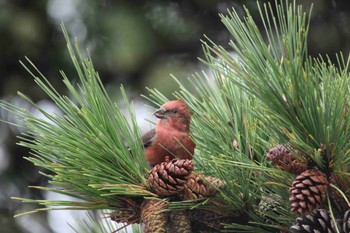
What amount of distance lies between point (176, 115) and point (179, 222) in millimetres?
304

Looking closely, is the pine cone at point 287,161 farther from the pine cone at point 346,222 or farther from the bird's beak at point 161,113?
the bird's beak at point 161,113

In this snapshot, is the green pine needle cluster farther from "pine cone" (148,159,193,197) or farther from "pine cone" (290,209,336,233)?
"pine cone" (290,209,336,233)

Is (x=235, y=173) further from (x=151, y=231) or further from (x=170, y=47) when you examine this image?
(x=170, y=47)

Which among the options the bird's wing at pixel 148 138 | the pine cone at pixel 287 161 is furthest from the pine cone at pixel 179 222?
the bird's wing at pixel 148 138

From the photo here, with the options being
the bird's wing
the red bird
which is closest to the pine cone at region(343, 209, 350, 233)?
the red bird

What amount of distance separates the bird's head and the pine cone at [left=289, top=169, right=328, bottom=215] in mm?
381

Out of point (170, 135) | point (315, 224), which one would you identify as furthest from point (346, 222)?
point (170, 135)

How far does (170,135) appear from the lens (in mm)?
1503

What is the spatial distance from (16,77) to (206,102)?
11.3 ft

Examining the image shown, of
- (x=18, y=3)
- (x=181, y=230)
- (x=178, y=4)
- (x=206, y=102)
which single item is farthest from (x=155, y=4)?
(x=181, y=230)

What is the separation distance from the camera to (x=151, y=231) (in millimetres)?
1186

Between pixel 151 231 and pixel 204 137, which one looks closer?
pixel 151 231

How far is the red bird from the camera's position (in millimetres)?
1406

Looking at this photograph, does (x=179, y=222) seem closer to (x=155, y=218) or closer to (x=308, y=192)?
(x=155, y=218)
